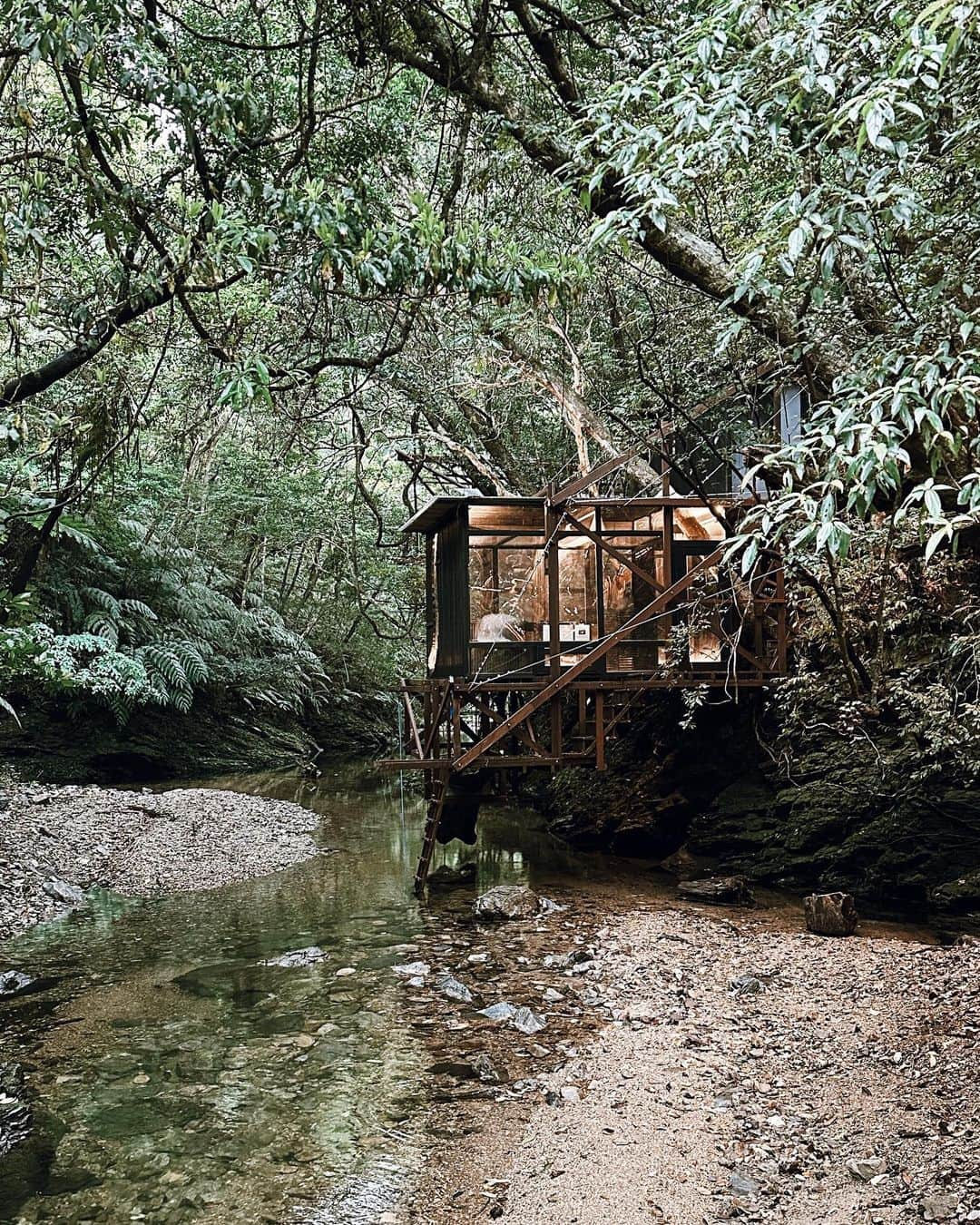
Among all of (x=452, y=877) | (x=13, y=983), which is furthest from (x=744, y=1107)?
(x=452, y=877)

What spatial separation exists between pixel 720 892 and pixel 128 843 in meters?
5.96

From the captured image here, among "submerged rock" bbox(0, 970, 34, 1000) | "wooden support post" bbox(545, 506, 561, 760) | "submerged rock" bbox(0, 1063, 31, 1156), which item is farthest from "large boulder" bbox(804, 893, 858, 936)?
"submerged rock" bbox(0, 970, 34, 1000)

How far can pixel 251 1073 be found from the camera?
4.68m

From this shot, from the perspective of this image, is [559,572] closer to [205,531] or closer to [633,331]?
[633,331]

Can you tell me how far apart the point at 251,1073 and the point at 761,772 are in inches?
251

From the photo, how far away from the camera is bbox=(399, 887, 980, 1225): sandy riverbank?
332cm

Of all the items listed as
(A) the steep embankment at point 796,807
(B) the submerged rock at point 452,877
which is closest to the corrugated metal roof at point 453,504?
(A) the steep embankment at point 796,807

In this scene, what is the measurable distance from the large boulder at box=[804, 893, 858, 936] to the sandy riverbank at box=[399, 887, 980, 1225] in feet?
1.73

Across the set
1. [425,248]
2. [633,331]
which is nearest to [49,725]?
[633,331]

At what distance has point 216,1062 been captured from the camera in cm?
481

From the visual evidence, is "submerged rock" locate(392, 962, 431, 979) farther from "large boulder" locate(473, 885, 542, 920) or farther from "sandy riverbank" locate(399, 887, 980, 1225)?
"large boulder" locate(473, 885, 542, 920)

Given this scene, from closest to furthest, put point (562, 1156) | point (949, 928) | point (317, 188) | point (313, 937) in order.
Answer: point (562, 1156) → point (317, 188) → point (949, 928) → point (313, 937)

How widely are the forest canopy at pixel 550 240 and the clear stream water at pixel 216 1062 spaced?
272cm

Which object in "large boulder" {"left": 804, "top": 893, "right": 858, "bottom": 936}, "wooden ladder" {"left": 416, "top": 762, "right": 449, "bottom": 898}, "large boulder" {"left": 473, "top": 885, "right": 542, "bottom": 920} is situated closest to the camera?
"large boulder" {"left": 804, "top": 893, "right": 858, "bottom": 936}
